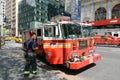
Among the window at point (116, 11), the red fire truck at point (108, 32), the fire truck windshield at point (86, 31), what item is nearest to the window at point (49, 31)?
the fire truck windshield at point (86, 31)

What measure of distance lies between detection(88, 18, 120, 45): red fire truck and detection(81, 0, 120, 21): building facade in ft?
40.5

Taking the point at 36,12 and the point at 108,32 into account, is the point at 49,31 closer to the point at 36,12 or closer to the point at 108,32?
the point at 108,32

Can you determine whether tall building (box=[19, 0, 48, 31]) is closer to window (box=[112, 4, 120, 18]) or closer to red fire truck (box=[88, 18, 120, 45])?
window (box=[112, 4, 120, 18])

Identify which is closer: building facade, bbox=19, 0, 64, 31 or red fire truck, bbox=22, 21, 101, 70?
red fire truck, bbox=22, 21, 101, 70

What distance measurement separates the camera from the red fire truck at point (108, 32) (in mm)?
26109

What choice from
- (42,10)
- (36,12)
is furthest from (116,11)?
(42,10)

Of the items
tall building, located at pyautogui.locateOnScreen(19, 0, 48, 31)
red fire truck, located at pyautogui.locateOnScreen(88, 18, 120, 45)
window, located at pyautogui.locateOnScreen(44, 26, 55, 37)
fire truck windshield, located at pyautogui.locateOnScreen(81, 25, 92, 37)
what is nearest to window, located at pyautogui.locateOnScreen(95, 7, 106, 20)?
red fire truck, located at pyautogui.locateOnScreen(88, 18, 120, 45)

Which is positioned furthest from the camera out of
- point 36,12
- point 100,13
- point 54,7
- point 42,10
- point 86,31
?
point 54,7

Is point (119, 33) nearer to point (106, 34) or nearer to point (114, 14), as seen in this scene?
point (106, 34)

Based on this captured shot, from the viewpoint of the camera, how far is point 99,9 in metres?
46.8

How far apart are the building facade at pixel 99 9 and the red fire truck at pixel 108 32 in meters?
12.4

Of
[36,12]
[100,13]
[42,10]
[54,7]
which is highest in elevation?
[54,7]

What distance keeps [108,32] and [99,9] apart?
19508 mm

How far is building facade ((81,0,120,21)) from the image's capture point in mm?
43159
